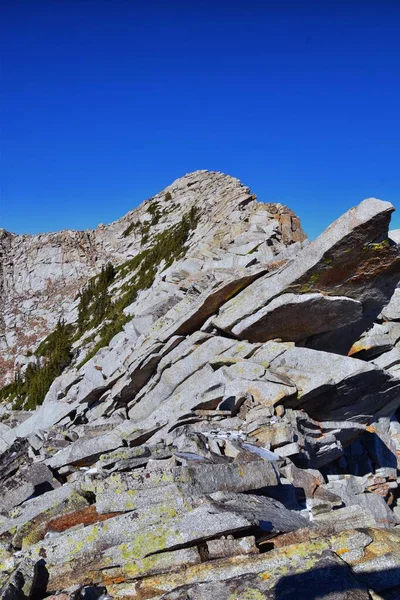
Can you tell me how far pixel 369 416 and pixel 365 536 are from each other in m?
12.0

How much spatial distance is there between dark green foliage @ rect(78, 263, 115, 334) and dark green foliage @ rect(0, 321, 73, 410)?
2.11m

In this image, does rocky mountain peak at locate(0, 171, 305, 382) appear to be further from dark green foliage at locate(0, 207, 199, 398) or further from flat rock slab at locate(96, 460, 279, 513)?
flat rock slab at locate(96, 460, 279, 513)

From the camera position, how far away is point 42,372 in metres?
42.9

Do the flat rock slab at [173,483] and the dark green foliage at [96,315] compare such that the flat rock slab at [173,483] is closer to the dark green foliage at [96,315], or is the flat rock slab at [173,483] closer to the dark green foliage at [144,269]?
the dark green foliage at [96,315]

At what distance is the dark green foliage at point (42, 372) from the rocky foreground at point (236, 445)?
744 cm

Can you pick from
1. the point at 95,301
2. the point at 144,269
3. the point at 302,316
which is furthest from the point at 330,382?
the point at 95,301

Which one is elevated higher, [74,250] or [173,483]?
[74,250]

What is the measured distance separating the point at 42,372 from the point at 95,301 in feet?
36.6

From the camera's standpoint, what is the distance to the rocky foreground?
5.67 m

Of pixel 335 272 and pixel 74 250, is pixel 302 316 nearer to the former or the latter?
pixel 335 272

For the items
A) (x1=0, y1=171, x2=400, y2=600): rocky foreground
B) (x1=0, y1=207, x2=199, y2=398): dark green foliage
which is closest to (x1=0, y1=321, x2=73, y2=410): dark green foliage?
(x1=0, y1=207, x2=199, y2=398): dark green foliage

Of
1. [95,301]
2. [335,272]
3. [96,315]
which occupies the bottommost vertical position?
[335,272]

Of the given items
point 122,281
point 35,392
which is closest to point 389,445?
point 35,392

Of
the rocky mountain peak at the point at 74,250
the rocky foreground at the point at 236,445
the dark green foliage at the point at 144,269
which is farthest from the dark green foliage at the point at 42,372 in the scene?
the rocky foreground at the point at 236,445
